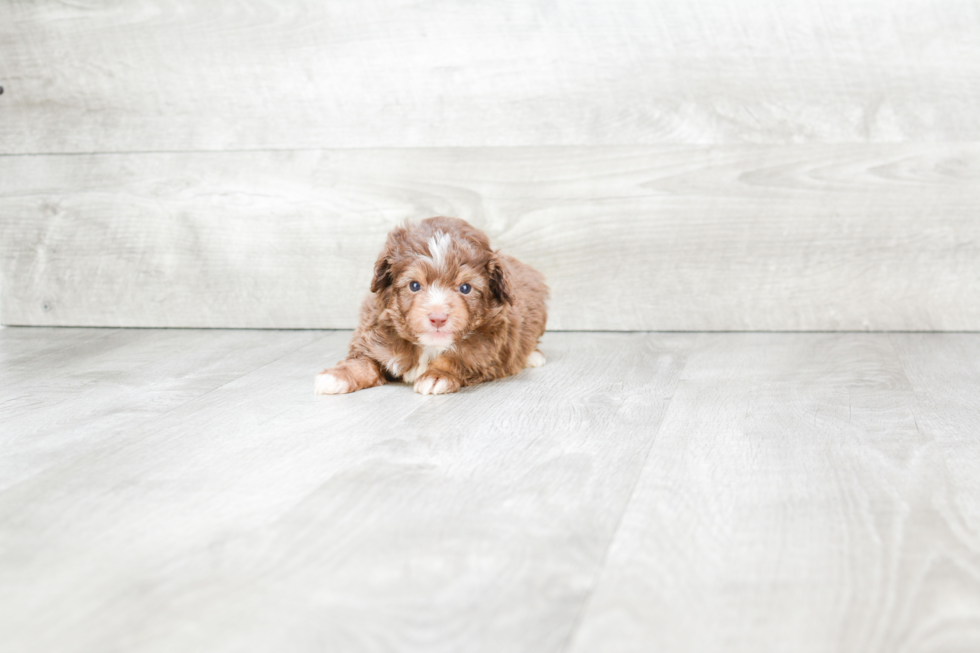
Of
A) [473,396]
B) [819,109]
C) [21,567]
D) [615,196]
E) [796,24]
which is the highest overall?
[796,24]

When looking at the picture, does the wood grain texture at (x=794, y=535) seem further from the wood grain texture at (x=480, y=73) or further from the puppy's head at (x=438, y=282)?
the wood grain texture at (x=480, y=73)

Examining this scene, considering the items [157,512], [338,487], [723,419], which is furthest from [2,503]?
[723,419]

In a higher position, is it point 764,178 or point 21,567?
point 764,178

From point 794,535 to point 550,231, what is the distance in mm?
1429

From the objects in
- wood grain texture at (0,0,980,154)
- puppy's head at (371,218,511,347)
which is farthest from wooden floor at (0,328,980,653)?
wood grain texture at (0,0,980,154)

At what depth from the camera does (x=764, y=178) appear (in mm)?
2236

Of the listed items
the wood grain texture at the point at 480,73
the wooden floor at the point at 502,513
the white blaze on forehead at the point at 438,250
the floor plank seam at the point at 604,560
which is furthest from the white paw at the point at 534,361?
the wood grain texture at the point at 480,73

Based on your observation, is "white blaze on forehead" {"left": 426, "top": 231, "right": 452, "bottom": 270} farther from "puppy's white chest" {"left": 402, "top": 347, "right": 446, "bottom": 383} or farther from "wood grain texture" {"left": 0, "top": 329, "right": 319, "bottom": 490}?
"wood grain texture" {"left": 0, "top": 329, "right": 319, "bottom": 490}

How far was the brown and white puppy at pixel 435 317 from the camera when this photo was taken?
166cm

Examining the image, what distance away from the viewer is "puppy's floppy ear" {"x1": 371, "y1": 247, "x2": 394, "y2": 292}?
170 cm

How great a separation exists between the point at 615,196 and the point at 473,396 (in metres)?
0.84

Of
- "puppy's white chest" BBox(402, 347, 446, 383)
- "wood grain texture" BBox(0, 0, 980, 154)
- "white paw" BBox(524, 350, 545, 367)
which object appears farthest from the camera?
"wood grain texture" BBox(0, 0, 980, 154)

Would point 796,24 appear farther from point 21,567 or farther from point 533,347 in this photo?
point 21,567

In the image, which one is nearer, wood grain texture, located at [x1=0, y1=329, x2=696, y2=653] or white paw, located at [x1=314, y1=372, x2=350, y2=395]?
wood grain texture, located at [x1=0, y1=329, x2=696, y2=653]
